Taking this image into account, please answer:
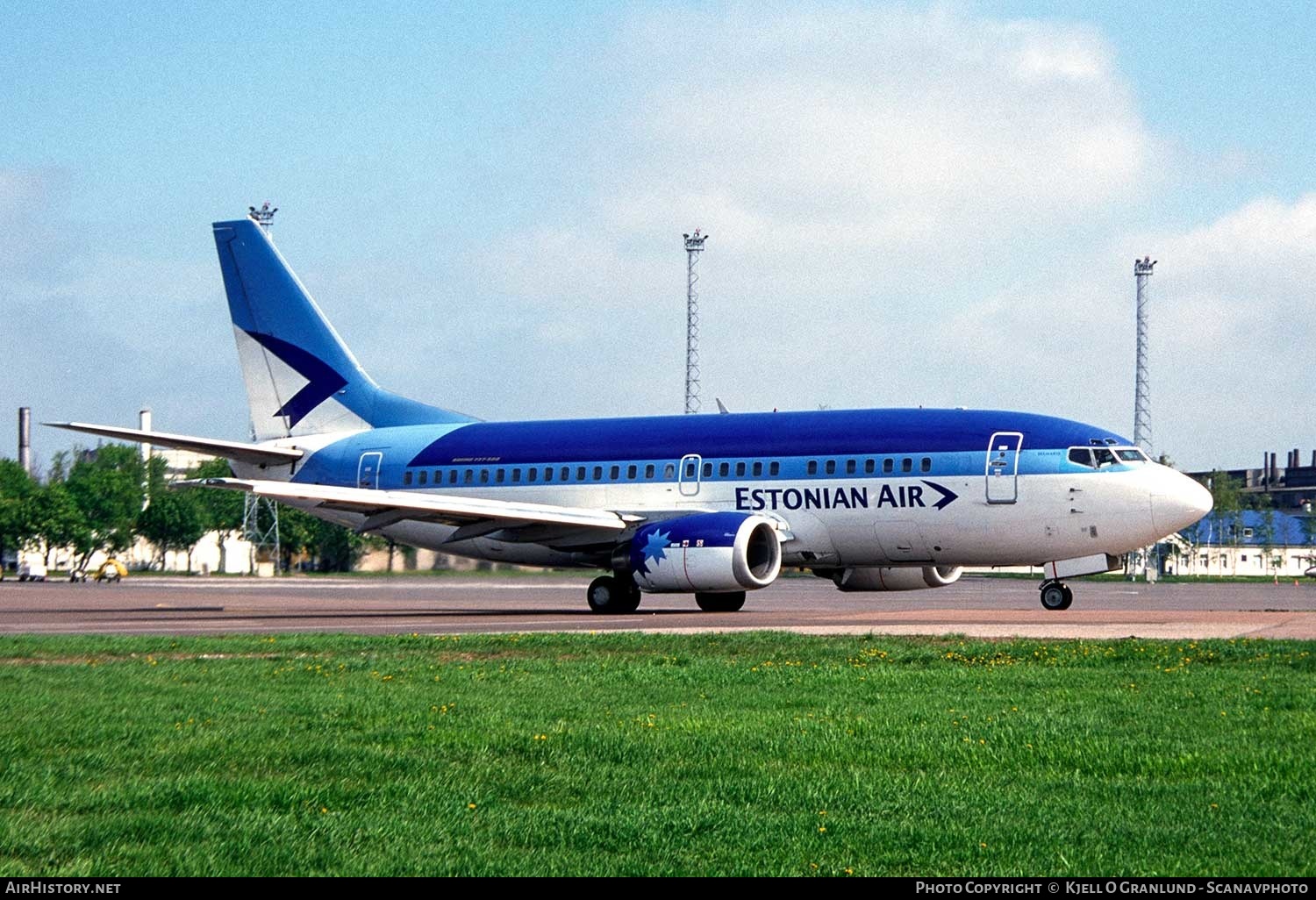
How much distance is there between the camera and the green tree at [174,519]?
4478 inches

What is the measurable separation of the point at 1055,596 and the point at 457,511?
37.1ft

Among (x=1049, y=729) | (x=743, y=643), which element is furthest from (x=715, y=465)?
(x=1049, y=729)

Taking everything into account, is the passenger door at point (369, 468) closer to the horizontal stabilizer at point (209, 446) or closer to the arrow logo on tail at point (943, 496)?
the horizontal stabilizer at point (209, 446)

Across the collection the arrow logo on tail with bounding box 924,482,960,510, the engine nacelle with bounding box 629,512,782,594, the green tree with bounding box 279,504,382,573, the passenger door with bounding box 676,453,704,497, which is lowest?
the green tree with bounding box 279,504,382,573

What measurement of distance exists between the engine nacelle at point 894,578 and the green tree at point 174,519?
8802 cm

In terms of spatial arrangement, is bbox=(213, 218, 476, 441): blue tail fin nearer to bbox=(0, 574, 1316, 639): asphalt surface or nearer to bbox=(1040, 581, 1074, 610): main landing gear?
bbox=(0, 574, 1316, 639): asphalt surface

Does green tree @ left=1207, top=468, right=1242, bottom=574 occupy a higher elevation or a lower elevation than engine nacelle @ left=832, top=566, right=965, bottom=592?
higher

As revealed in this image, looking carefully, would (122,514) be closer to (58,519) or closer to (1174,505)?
(58,519)

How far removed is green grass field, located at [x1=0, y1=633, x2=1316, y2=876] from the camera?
736 cm

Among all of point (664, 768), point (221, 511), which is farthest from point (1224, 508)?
point (664, 768)

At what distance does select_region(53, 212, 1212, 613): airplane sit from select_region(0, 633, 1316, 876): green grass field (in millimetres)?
12699

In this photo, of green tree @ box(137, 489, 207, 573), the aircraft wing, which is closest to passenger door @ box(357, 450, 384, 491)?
the aircraft wing

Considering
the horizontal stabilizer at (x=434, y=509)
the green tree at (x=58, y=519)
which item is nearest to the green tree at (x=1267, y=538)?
the green tree at (x=58, y=519)

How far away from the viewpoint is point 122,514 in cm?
11300
